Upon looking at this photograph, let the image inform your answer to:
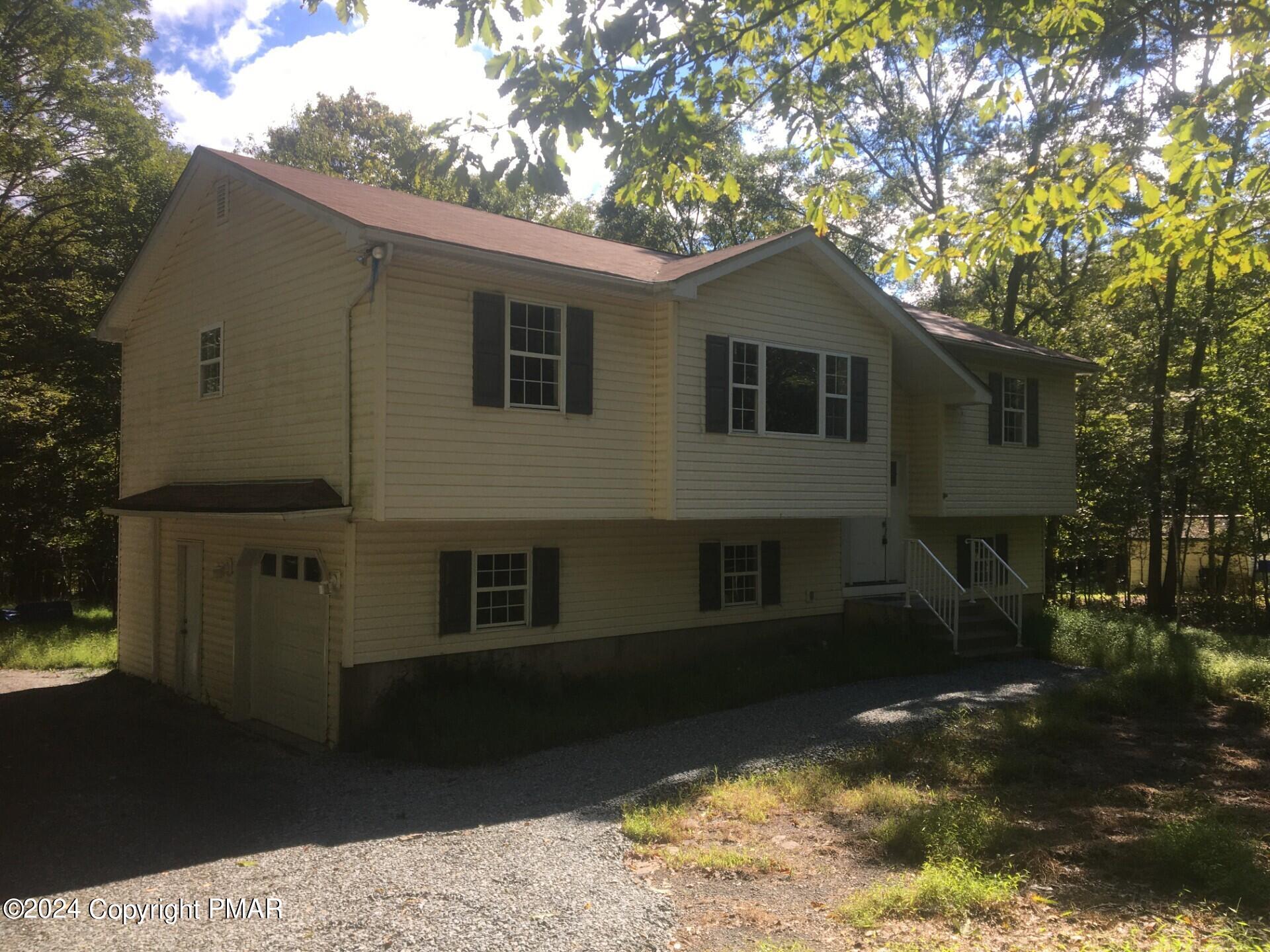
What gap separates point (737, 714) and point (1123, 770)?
4489 mm

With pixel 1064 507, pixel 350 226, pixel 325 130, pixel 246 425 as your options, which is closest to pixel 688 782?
pixel 350 226

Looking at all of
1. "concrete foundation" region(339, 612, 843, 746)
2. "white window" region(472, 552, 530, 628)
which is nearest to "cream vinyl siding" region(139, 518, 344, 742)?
"concrete foundation" region(339, 612, 843, 746)

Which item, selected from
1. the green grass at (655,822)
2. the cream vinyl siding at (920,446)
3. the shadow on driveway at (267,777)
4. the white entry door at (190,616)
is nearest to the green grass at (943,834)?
the green grass at (655,822)

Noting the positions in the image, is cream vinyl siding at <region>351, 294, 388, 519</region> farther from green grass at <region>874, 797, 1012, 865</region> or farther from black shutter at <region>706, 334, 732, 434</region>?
green grass at <region>874, 797, 1012, 865</region>

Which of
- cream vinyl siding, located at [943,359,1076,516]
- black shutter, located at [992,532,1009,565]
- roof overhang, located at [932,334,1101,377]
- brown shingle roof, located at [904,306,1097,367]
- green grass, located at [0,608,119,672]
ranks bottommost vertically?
green grass, located at [0,608,119,672]

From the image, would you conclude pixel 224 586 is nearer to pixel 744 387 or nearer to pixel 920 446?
pixel 744 387

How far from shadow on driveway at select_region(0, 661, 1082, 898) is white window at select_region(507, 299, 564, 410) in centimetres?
428

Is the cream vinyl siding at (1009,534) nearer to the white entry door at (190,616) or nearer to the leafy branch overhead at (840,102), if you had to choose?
the leafy branch overhead at (840,102)

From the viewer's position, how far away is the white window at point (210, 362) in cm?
1395

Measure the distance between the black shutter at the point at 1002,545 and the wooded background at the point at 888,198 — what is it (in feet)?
16.3

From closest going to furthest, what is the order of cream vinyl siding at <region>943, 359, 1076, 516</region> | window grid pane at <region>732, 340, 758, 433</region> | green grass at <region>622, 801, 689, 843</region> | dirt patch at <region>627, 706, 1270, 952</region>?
dirt patch at <region>627, 706, 1270, 952</region> → green grass at <region>622, 801, 689, 843</region> → window grid pane at <region>732, 340, 758, 433</region> → cream vinyl siding at <region>943, 359, 1076, 516</region>

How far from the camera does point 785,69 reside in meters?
9.17

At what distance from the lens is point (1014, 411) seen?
63.5ft

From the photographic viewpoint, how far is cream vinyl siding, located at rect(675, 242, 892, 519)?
42.2 feet
